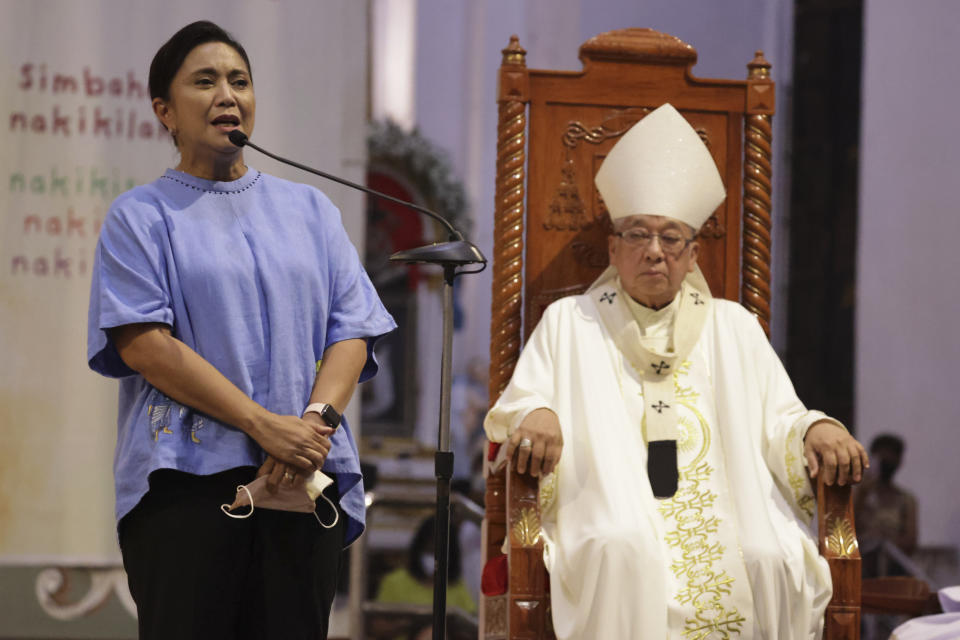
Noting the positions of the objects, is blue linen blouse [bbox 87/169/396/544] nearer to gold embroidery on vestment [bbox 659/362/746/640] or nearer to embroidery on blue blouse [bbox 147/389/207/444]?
embroidery on blue blouse [bbox 147/389/207/444]

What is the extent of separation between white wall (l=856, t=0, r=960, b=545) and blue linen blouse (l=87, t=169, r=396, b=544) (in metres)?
5.93

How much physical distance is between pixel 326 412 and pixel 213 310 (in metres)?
0.32

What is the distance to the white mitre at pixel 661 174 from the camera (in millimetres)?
3521

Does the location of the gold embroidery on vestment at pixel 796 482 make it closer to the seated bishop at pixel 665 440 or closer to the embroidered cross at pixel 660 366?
the seated bishop at pixel 665 440

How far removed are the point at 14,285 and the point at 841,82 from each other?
576 cm

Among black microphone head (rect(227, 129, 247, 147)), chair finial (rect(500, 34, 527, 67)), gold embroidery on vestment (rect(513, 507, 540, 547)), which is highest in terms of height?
chair finial (rect(500, 34, 527, 67))

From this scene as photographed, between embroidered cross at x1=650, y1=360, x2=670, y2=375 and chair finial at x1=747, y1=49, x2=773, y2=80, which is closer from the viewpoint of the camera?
embroidered cross at x1=650, y1=360, x2=670, y2=375

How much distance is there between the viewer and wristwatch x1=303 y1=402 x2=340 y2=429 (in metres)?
2.46

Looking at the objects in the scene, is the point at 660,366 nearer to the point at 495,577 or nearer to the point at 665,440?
the point at 665,440

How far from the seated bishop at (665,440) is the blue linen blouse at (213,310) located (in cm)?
72

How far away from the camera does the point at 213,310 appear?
8.06ft

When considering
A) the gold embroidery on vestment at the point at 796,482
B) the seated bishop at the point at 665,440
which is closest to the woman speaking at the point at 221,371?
the seated bishop at the point at 665,440

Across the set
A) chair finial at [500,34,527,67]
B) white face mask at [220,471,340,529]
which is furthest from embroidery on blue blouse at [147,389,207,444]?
chair finial at [500,34,527,67]

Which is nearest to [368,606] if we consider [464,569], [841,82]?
[464,569]
